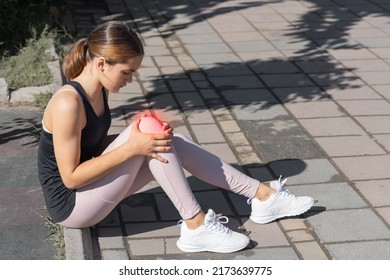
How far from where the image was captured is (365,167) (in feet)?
17.2

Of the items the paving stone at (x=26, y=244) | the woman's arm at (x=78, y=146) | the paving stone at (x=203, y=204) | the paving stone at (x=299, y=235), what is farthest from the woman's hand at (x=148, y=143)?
the paving stone at (x=299, y=235)

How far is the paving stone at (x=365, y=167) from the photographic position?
5.12m

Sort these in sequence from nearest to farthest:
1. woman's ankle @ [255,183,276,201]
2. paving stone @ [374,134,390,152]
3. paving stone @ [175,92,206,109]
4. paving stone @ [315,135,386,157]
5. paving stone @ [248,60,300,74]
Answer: woman's ankle @ [255,183,276,201], paving stone @ [315,135,386,157], paving stone @ [374,134,390,152], paving stone @ [175,92,206,109], paving stone @ [248,60,300,74]

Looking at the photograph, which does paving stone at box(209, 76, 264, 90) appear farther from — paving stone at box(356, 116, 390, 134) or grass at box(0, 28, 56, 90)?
grass at box(0, 28, 56, 90)

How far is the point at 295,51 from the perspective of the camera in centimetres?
802

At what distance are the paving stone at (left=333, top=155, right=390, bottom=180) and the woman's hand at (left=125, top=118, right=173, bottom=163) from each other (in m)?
1.64

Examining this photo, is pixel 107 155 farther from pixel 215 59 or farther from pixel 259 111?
pixel 215 59

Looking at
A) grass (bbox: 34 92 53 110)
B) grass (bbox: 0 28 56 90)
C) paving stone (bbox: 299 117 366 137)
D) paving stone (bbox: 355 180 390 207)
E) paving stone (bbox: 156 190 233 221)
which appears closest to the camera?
paving stone (bbox: 156 190 233 221)

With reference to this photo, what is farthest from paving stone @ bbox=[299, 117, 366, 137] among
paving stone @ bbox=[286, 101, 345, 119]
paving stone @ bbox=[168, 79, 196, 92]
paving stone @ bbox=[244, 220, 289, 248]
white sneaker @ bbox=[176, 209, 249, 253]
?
white sneaker @ bbox=[176, 209, 249, 253]

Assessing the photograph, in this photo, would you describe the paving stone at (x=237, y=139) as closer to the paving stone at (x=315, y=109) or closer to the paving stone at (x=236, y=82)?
the paving stone at (x=315, y=109)

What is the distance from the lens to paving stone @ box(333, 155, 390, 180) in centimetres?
512

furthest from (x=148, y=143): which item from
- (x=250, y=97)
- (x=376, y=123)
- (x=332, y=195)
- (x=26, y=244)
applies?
(x=250, y=97)

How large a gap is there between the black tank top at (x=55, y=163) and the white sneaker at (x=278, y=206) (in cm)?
102

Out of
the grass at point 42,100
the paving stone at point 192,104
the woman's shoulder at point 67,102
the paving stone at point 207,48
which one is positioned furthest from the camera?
the paving stone at point 207,48
